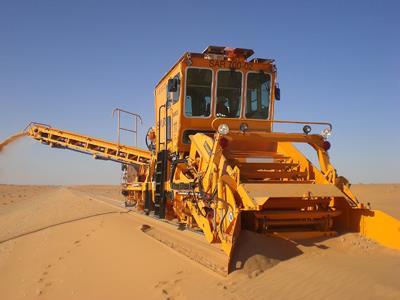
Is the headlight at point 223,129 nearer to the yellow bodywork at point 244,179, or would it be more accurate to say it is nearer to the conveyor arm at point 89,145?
the yellow bodywork at point 244,179

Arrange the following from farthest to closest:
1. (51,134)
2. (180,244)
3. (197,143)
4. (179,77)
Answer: (51,134), (179,77), (180,244), (197,143)

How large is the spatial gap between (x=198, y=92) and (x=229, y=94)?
0.71 metres

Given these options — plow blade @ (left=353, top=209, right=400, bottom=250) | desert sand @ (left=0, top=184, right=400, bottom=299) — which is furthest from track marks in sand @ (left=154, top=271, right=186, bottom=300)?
plow blade @ (left=353, top=209, right=400, bottom=250)

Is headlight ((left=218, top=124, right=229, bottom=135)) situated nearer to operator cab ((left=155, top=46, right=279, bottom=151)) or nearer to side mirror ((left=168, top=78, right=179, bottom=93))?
operator cab ((left=155, top=46, right=279, bottom=151))

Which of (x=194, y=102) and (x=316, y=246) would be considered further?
(x=194, y=102)

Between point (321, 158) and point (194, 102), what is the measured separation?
318 cm

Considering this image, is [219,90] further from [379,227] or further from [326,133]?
[379,227]

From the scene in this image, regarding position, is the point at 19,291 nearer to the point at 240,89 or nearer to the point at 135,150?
the point at 240,89

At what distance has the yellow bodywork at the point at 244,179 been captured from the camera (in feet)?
20.0

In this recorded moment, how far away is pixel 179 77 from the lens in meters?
9.12

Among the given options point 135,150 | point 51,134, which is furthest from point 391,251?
point 51,134

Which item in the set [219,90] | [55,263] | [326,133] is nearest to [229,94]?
[219,90]

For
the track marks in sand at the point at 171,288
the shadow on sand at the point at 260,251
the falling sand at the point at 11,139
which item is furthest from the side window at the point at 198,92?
the falling sand at the point at 11,139

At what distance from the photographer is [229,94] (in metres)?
9.30
